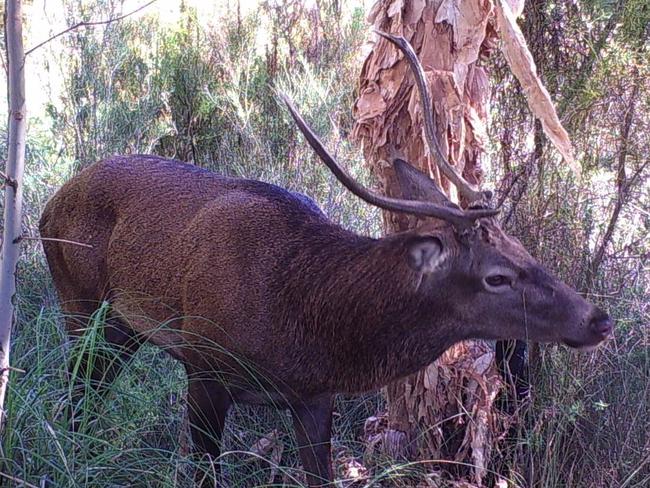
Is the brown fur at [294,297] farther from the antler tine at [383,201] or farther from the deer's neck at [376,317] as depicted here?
the antler tine at [383,201]

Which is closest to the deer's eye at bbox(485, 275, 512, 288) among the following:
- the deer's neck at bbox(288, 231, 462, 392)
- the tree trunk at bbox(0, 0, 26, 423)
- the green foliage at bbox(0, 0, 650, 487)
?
the deer's neck at bbox(288, 231, 462, 392)

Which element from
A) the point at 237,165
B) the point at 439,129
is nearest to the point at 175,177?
the point at 439,129

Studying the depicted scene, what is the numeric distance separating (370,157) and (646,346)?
1608mm

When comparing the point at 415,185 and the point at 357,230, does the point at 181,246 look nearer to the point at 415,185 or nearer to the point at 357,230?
the point at 415,185

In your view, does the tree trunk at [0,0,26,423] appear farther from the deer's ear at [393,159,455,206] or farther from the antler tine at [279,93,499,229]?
the deer's ear at [393,159,455,206]

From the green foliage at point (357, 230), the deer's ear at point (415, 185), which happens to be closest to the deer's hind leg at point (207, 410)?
the green foliage at point (357, 230)

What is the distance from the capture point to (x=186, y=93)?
8.85m

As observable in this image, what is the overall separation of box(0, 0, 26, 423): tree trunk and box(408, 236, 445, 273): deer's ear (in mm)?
1484

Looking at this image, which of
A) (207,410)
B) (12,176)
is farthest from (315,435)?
(12,176)

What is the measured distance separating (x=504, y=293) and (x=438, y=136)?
0.97m

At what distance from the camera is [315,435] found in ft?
13.2

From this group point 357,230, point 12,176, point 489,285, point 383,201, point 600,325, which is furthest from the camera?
point 357,230

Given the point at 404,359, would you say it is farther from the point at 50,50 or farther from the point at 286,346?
the point at 50,50

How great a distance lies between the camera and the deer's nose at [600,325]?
11.7ft
